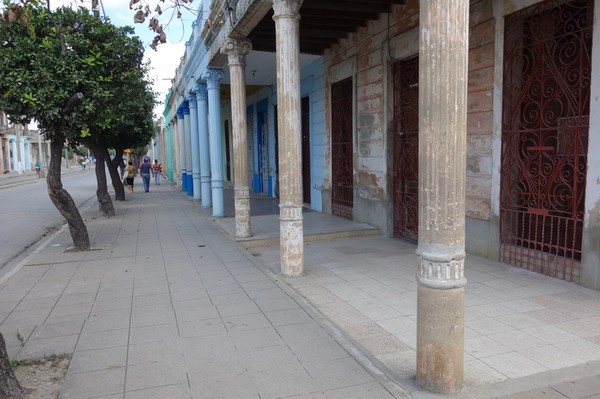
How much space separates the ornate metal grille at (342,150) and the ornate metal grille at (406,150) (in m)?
1.87

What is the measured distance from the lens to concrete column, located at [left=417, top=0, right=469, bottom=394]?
2885 millimetres

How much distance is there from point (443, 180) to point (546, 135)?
12.0 feet

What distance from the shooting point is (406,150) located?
834 cm

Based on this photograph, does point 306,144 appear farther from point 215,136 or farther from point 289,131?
point 289,131

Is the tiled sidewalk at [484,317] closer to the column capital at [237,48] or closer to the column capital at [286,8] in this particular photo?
the column capital at [286,8]

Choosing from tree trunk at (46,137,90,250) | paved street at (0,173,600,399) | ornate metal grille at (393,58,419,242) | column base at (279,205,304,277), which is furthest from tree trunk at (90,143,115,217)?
column base at (279,205,304,277)

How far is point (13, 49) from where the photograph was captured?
7262 mm

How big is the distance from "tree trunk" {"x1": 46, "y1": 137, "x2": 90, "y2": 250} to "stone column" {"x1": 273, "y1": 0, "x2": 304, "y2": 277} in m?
4.45

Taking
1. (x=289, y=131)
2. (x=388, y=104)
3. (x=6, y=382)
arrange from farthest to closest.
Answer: (x=388, y=104)
(x=289, y=131)
(x=6, y=382)

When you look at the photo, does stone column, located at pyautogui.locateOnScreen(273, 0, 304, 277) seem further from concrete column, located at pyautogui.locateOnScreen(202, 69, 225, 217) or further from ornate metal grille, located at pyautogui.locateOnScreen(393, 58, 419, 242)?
concrete column, located at pyautogui.locateOnScreen(202, 69, 225, 217)

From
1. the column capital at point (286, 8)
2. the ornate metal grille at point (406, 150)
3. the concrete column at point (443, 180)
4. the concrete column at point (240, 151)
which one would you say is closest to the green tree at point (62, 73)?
the concrete column at point (240, 151)

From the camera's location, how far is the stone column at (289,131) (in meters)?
6.03

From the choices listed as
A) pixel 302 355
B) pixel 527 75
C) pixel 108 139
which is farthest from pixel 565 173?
pixel 108 139

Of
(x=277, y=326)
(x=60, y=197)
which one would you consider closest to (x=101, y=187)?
(x=60, y=197)
